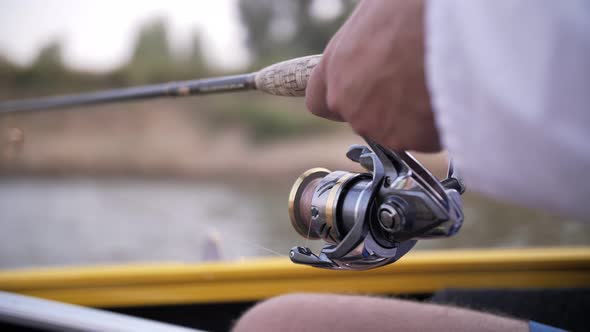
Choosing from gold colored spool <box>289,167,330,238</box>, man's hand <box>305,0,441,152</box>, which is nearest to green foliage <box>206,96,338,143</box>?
gold colored spool <box>289,167,330,238</box>

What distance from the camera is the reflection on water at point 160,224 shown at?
509 centimetres

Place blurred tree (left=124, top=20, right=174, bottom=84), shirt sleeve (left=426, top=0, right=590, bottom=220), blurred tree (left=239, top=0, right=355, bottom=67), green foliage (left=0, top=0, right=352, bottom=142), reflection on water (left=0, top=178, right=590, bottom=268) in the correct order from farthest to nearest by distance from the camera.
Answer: blurred tree (left=124, top=20, right=174, bottom=84) → green foliage (left=0, top=0, right=352, bottom=142) → blurred tree (left=239, top=0, right=355, bottom=67) → reflection on water (left=0, top=178, right=590, bottom=268) → shirt sleeve (left=426, top=0, right=590, bottom=220)

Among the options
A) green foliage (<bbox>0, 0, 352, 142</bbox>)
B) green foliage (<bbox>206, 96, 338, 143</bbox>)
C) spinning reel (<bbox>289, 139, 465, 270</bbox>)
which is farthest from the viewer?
green foliage (<bbox>0, 0, 352, 142</bbox>)

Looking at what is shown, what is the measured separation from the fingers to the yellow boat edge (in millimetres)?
800

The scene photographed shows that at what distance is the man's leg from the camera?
755mm

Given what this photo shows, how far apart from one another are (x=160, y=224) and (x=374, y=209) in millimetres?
7006

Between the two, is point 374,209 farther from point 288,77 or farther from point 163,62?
point 163,62

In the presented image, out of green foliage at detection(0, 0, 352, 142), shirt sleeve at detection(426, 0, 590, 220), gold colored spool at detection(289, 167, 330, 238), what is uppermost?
green foliage at detection(0, 0, 352, 142)

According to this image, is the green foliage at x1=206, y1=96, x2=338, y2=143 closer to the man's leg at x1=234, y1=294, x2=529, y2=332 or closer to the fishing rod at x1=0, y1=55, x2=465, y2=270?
the man's leg at x1=234, y1=294, x2=529, y2=332

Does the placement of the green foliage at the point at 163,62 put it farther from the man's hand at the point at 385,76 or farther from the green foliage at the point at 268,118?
the man's hand at the point at 385,76

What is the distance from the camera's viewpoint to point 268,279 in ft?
4.50

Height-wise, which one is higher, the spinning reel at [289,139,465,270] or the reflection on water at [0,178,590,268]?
the spinning reel at [289,139,465,270]

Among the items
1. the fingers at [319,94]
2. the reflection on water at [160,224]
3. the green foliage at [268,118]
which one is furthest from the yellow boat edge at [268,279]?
the green foliage at [268,118]

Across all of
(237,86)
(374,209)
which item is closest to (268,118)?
(237,86)
